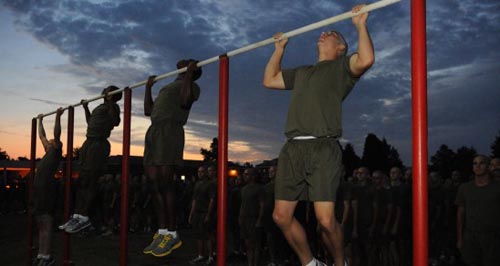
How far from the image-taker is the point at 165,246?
4.88 metres

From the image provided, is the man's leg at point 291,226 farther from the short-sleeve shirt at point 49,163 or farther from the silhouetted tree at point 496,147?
the silhouetted tree at point 496,147

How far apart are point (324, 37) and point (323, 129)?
2.20ft

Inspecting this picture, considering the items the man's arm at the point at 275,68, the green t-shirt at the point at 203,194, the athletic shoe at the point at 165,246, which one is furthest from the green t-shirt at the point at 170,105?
the green t-shirt at the point at 203,194

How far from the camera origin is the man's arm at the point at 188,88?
483cm

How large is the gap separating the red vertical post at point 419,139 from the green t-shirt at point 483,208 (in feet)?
10.3

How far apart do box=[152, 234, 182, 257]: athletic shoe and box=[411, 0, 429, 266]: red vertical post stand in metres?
2.61

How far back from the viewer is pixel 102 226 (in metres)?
15.2

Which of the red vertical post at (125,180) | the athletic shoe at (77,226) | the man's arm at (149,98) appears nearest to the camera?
the man's arm at (149,98)

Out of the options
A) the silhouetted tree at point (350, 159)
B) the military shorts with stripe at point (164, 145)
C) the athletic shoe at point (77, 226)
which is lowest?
the athletic shoe at point (77, 226)

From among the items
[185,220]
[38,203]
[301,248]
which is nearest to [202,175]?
[38,203]

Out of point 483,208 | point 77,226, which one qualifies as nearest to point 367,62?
point 483,208

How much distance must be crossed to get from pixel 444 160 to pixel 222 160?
136 ft

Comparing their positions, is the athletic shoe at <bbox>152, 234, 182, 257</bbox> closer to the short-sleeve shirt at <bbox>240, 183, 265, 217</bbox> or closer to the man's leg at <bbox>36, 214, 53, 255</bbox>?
the man's leg at <bbox>36, 214, 53, 255</bbox>

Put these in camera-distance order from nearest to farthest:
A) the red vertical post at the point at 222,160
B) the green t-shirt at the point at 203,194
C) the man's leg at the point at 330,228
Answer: the man's leg at the point at 330,228 → the red vertical post at the point at 222,160 → the green t-shirt at the point at 203,194
